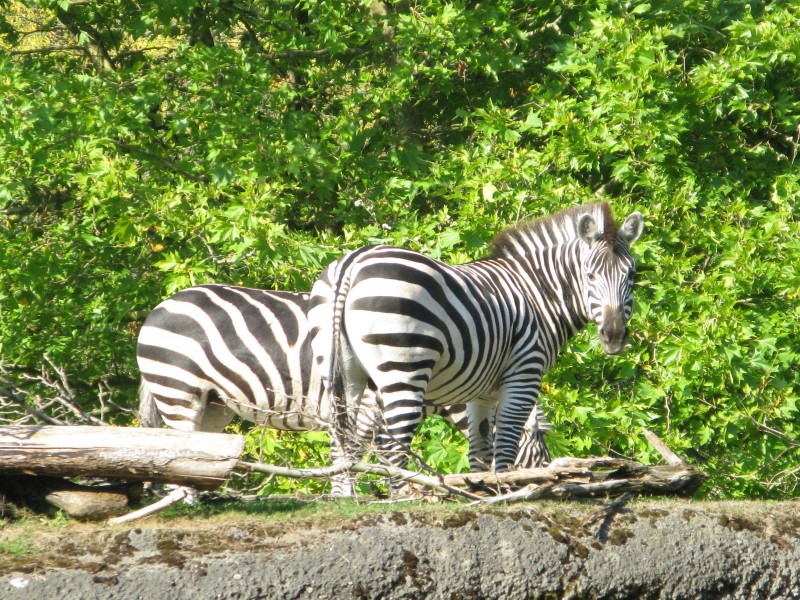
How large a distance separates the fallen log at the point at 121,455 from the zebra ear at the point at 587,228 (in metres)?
3.67

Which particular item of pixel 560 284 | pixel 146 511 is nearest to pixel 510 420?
pixel 560 284

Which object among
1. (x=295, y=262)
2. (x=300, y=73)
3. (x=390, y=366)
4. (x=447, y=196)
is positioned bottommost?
(x=390, y=366)

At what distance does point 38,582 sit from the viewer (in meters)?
4.45

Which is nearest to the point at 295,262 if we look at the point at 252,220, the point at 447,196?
the point at 252,220

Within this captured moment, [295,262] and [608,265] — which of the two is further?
[295,262]

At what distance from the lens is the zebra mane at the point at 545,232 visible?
816cm

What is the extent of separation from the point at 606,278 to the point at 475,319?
141cm

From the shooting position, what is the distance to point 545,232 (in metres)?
8.25

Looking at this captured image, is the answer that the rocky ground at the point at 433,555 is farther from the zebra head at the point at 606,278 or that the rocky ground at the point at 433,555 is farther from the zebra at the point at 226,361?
the zebra at the point at 226,361

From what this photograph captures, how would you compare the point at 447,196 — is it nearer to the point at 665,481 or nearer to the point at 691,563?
the point at 665,481

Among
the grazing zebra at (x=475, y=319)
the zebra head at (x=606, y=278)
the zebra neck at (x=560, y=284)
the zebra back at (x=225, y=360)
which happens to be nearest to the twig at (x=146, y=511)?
the grazing zebra at (x=475, y=319)

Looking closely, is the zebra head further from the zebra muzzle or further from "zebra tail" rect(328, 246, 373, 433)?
"zebra tail" rect(328, 246, 373, 433)

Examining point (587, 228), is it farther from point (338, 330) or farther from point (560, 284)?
point (338, 330)

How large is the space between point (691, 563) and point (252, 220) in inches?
198
